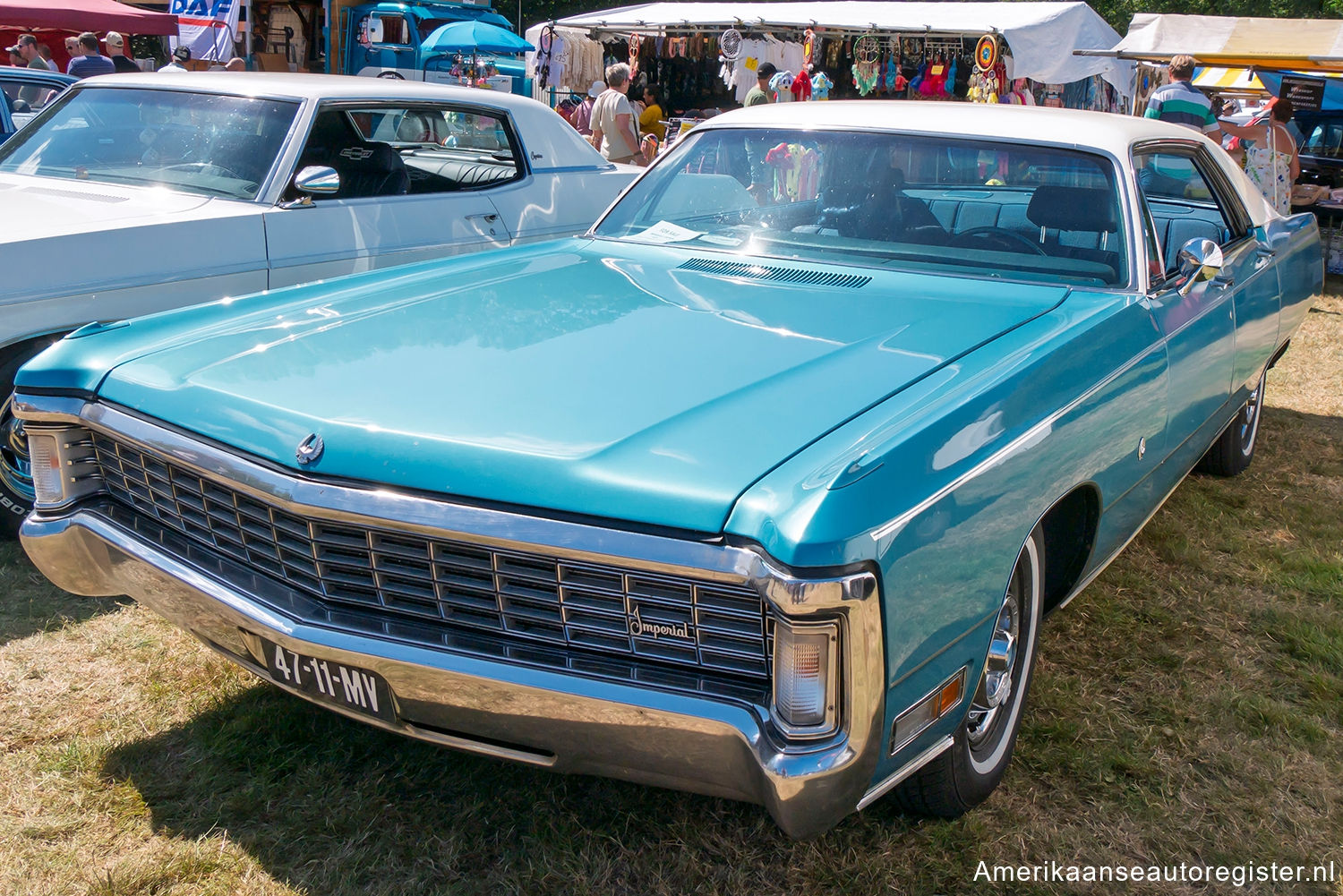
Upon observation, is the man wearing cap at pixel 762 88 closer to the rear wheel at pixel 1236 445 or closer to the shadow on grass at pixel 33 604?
the rear wheel at pixel 1236 445

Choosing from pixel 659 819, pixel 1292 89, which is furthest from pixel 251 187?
pixel 1292 89

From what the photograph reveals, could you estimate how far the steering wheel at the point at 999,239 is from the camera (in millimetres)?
3162

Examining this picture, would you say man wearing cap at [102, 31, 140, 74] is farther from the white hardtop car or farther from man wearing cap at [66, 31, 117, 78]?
the white hardtop car

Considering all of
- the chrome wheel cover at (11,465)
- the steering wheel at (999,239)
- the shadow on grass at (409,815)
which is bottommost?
the shadow on grass at (409,815)

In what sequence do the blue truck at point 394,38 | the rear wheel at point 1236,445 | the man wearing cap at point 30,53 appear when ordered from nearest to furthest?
1. the rear wheel at point 1236,445
2. the man wearing cap at point 30,53
3. the blue truck at point 394,38

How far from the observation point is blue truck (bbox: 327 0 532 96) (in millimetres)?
19516

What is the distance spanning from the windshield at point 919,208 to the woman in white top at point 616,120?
615cm

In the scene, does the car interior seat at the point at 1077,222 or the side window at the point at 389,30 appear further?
the side window at the point at 389,30

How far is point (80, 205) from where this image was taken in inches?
162

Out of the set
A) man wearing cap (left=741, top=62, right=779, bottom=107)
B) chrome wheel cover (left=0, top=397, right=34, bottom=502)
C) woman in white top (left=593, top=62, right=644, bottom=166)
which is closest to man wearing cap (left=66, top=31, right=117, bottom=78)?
woman in white top (left=593, top=62, right=644, bottom=166)

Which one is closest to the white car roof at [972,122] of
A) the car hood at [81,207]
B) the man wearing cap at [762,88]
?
the car hood at [81,207]

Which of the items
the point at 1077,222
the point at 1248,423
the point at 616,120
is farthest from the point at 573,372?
the point at 616,120

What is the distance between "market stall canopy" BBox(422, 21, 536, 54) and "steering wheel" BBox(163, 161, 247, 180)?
1462 centimetres

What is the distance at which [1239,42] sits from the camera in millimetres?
10578
